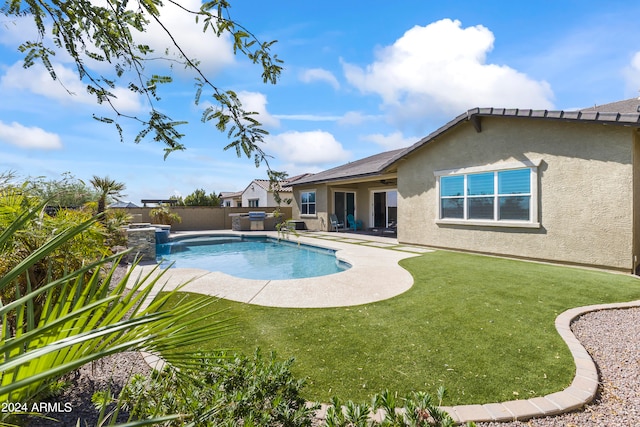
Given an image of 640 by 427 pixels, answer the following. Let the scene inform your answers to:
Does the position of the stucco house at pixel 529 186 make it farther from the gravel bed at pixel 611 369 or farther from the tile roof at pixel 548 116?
the gravel bed at pixel 611 369

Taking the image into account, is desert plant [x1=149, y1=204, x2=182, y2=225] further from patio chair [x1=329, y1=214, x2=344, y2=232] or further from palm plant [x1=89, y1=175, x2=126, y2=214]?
patio chair [x1=329, y1=214, x2=344, y2=232]

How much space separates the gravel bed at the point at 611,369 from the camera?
110 inches

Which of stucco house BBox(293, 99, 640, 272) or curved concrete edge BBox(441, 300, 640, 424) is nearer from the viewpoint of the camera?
curved concrete edge BBox(441, 300, 640, 424)

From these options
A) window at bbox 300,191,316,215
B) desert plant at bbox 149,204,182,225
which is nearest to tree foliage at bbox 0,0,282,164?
window at bbox 300,191,316,215

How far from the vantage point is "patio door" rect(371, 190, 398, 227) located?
2150 centimetres

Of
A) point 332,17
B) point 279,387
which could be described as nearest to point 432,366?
point 279,387

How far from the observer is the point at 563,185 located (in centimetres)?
905

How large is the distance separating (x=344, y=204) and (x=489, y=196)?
1209 cm

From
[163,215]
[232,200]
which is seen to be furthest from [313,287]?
[232,200]

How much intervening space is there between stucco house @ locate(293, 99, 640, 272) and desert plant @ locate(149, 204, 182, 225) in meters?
16.1

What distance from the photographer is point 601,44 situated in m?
9.19

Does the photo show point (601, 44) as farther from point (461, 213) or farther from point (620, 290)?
point (620, 290)

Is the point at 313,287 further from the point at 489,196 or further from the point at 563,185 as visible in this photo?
the point at 563,185

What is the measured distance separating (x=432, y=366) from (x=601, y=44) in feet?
37.6
